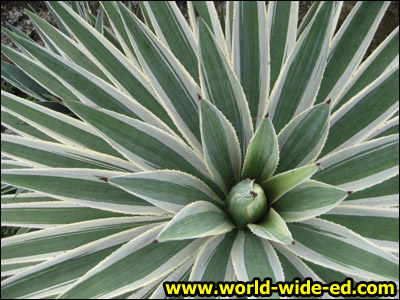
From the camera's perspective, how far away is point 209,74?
876 millimetres

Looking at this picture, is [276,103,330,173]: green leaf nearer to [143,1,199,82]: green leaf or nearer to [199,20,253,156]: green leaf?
[199,20,253,156]: green leaf

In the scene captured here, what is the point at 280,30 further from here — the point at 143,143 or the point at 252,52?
the point at 143,143

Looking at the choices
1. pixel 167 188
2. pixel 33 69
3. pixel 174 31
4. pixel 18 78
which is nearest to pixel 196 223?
pixel 167 188

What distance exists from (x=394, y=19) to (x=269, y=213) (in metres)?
1.78

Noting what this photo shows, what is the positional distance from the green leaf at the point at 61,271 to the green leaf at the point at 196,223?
21cm

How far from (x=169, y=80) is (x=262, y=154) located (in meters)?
0.30

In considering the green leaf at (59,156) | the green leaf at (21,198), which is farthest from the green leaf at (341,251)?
the green leaf at (21,198)

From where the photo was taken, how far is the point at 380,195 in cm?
92

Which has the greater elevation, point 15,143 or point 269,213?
point 15,143

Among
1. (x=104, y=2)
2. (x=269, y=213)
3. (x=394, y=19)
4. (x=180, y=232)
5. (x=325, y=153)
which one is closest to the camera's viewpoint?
(x=180, y=232)

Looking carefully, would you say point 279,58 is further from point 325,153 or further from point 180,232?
point 180,232

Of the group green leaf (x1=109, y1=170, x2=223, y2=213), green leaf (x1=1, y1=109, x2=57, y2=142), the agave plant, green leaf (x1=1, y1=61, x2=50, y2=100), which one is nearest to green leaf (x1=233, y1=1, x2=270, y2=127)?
the agave plant

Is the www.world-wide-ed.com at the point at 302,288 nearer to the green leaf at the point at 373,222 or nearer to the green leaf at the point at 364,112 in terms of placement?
the green leaf at the point at 373,222

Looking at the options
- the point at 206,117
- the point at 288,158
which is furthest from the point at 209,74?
the point at 288,158
